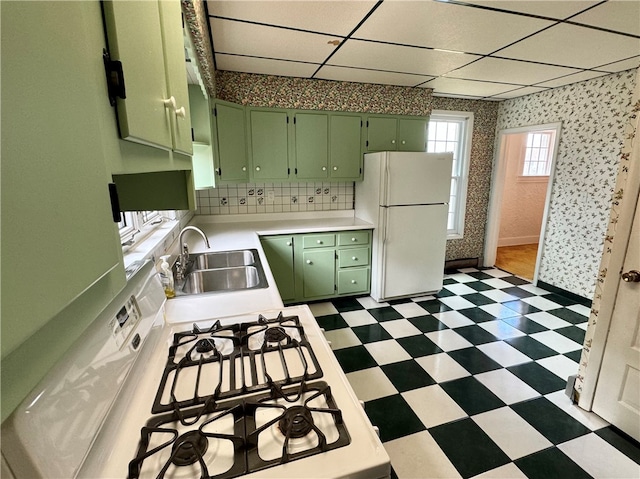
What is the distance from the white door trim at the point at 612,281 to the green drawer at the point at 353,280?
189 centimetres

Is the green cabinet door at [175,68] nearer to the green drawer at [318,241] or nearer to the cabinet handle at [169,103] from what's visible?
the cabinet handle at [169,103]

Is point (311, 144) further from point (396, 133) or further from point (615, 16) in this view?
point (615, 16)

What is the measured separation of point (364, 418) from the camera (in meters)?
0.72

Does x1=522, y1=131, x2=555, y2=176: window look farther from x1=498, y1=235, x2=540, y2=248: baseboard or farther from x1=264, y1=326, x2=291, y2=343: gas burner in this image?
x1=264, y1=326, x2=291, y2=343: gas burner

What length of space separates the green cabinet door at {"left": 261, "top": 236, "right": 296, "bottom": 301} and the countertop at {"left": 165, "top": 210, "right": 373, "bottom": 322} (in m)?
0.08

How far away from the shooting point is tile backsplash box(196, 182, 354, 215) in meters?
3.18

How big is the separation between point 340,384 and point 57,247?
2.35ft

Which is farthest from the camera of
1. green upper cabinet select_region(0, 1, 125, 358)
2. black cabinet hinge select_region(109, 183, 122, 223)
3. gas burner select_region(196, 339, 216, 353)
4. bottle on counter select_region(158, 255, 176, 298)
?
bottle on counter select_region(158, 255, 176, 298)

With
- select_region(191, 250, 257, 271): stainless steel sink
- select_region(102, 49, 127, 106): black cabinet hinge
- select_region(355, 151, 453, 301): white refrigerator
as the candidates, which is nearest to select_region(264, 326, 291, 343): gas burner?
select_region(102, 49, 127, 106): black cabinet hinge

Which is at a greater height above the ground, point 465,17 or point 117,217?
point 465,17

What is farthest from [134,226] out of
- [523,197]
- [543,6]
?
[523,197]

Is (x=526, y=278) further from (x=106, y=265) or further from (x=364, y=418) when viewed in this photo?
(x=106, y=265)

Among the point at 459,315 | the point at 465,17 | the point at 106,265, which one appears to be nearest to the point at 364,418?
the point at 106,265

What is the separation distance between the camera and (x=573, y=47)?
7.11 feet
